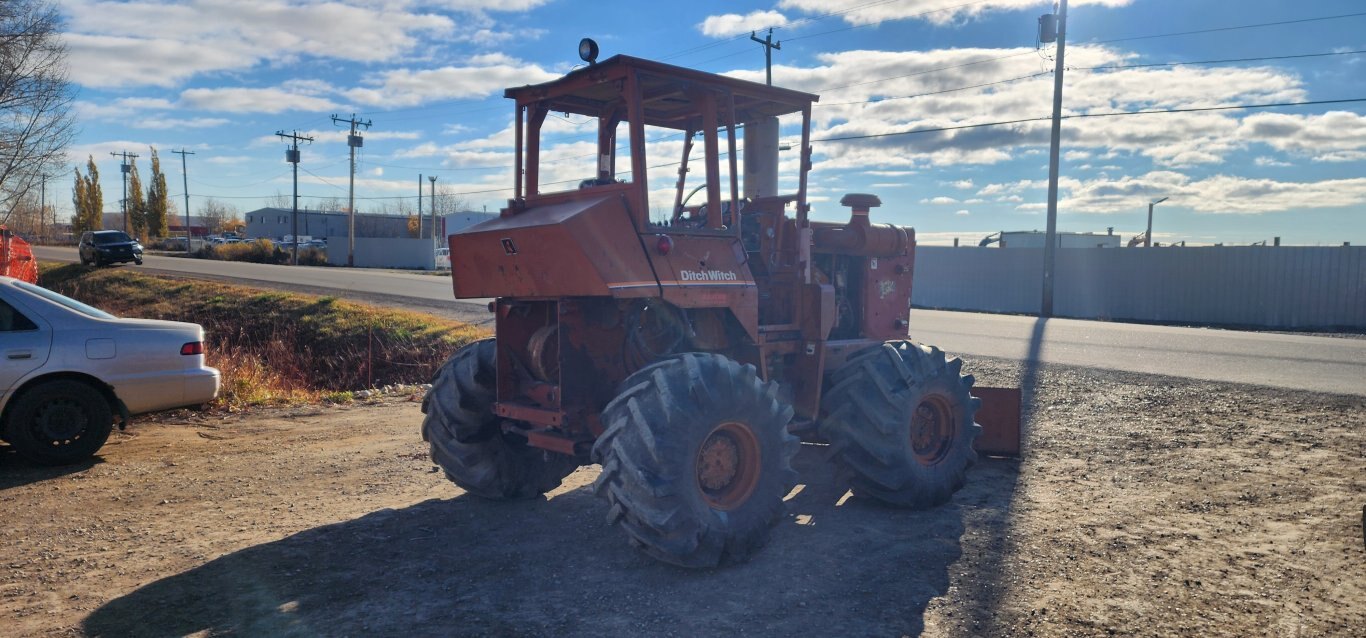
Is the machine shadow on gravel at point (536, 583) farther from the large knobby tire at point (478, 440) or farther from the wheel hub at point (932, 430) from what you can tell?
the wheel hub at point (932, 430)

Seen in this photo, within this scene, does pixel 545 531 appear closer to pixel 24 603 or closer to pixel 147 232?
pixel 24 603

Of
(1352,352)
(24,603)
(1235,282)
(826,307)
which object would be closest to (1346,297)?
(1235,282)

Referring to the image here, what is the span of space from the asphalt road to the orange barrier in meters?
7.93

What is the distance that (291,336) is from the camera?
66.1 ft

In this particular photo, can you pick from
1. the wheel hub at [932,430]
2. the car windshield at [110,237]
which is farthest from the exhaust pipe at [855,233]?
the car windshield at [110,237]

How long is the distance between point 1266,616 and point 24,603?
6210 mm

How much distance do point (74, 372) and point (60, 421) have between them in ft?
1.40

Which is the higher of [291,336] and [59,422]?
[59,422]

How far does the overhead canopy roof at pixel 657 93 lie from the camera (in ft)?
18.1

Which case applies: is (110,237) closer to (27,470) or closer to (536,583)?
(27,470)

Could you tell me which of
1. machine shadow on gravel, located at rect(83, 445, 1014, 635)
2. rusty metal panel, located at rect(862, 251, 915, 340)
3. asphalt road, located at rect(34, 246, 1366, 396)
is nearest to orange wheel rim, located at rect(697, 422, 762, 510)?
machine shadow on gravel, located at rect(83, 445, 1014, 635)

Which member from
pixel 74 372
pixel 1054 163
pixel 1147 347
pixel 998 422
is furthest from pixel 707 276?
pixel 1054 163

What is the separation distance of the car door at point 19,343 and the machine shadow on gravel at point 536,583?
3592mm

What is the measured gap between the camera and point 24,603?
4.58 meters
